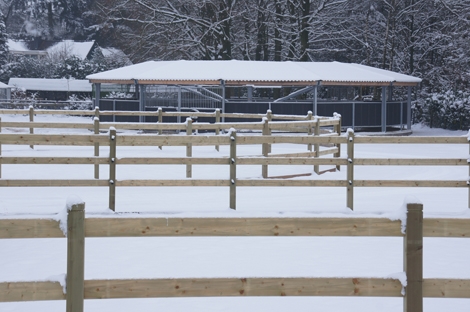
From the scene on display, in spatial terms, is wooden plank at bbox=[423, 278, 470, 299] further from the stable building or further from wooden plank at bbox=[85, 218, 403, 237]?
the stable building

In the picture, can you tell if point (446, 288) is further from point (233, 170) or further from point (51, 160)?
point (51, 160)

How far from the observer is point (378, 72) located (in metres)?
36.8

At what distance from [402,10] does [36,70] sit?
35477 mm

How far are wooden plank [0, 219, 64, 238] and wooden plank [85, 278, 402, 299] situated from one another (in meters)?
0.35

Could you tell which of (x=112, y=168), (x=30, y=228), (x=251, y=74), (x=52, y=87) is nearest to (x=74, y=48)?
(x=52, y=87)

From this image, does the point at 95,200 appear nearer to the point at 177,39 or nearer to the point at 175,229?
the point at 175,229

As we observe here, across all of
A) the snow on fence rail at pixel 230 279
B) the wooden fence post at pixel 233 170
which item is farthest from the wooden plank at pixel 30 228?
the wooden fence post at pixel 233 170

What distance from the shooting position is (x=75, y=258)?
425 centimetres

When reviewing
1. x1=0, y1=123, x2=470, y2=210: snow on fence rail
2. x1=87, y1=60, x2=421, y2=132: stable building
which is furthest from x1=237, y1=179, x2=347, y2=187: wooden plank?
x1=87, y1=60, x2=421, y2=132: stable building

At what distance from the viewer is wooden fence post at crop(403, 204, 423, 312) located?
437 centimetres

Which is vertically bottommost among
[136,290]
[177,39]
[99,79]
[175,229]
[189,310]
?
[189,310]

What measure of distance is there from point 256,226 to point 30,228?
1.23 metres

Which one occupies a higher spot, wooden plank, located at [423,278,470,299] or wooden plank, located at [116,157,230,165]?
wooden plank, located at [116,157,230,165]

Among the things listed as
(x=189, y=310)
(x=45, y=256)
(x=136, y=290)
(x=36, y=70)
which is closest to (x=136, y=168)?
(x=45, y=256)
